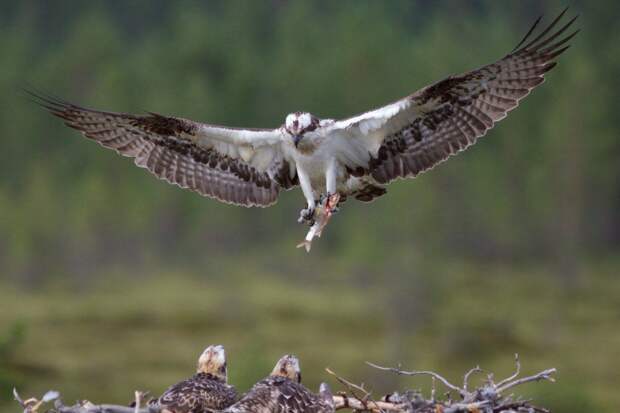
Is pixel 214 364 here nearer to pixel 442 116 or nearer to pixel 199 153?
pixel 199 153

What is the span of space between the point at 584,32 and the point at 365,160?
5271cm

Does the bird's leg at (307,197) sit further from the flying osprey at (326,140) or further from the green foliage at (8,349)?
the green foliage at (8,349)

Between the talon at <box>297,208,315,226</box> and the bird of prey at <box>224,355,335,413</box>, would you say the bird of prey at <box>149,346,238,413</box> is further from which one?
the talon at <box>297,208,315,226</box>

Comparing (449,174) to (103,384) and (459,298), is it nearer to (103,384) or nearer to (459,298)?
(459,298)

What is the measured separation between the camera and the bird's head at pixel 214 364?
1007 centimetres

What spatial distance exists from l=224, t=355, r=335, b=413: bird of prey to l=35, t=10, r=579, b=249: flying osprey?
6.72 ft

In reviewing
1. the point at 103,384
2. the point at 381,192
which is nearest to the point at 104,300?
the point at 103,384

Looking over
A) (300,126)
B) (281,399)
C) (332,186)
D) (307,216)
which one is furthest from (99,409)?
(332,186)

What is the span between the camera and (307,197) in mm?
11594

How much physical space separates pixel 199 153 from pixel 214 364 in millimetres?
2785

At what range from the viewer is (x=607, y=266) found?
52.1 meters

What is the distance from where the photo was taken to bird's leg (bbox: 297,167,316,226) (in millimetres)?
11320

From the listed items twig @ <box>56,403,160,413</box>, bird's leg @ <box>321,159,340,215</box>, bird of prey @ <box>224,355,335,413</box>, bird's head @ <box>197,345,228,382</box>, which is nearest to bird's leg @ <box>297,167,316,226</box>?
bird's leg @ <box>321,159,340,215</box>

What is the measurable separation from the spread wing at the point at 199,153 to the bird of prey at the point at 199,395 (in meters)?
2.67
